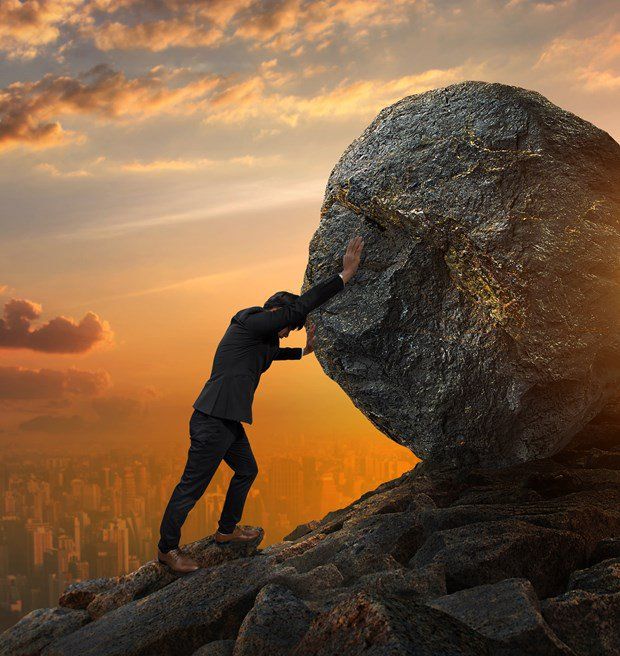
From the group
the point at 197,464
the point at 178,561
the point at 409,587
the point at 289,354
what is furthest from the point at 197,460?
the point at 409,587

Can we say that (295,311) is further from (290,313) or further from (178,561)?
(178,561)

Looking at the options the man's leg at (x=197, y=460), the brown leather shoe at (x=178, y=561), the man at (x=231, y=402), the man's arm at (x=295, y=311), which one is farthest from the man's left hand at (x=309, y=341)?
the brown leather shoe at (x=178, y=561)

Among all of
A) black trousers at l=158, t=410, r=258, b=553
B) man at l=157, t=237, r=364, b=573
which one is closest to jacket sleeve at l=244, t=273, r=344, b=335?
man at l=157, t=237, r=364, b=573

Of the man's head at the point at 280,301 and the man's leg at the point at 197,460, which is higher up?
the man's head at the point at 280,301

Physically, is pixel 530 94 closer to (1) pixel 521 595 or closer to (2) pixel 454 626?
(1) pixel 521 595

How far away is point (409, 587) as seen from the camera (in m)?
7.02

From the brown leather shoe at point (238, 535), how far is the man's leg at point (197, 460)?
810mm

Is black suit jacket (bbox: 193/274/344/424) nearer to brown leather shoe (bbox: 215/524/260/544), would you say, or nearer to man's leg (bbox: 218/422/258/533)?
man's leg (bbox: 218/422/258/533)

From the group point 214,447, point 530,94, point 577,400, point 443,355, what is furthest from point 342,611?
point 530,94

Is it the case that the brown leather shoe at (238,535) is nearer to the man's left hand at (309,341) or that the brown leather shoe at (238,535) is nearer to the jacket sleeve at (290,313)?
the man's left hand at (309,341)

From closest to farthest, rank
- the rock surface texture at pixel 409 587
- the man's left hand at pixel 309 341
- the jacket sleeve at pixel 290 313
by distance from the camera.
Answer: the rock surface texture at pixel 409 587 → the jacket sleeve at pixel 290 313 → the man's left hand at pixel 309 341

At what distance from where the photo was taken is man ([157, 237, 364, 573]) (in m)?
8.77

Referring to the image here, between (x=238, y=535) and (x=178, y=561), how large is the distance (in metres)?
0.90

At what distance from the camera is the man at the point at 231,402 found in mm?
8766
